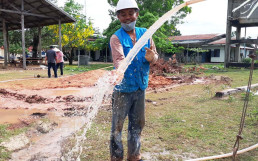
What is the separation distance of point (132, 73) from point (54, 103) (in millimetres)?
4278

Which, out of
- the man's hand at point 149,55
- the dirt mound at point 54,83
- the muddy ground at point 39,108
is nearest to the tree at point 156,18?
the dirt mound at point 54,83

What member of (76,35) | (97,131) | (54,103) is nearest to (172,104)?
(97,131)

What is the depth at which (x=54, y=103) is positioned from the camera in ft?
20.2

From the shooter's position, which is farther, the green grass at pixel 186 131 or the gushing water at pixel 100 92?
the green grass at pixel 186 131

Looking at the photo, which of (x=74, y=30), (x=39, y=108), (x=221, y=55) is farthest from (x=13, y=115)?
(x=221, y=55)

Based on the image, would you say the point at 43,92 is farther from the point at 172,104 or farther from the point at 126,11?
the point at 126,11

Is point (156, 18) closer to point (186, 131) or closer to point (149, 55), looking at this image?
point (186, 131)

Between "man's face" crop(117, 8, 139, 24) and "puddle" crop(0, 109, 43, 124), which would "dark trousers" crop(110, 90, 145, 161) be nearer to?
"man's face" crop(117, 8, 139, 24)

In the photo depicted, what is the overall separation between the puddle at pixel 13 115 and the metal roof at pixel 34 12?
11.1 m

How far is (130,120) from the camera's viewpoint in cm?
278

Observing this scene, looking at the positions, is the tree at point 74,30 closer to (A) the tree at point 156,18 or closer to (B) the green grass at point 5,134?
(A) the tree at point 156,18

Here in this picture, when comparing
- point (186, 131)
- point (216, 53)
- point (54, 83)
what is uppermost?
point (216, 53)

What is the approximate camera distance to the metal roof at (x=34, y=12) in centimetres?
1582

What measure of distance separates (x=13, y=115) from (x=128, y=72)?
359cm
